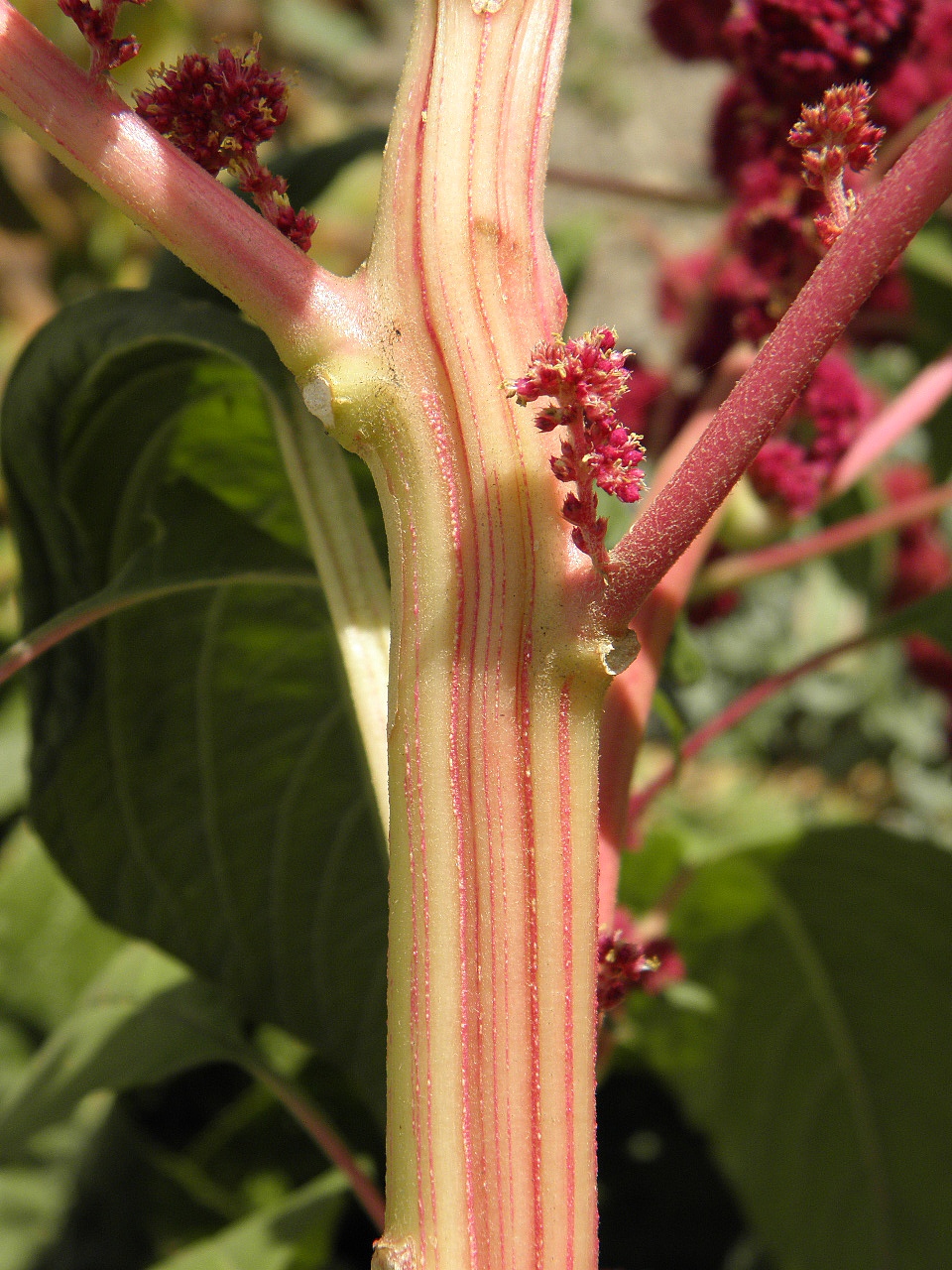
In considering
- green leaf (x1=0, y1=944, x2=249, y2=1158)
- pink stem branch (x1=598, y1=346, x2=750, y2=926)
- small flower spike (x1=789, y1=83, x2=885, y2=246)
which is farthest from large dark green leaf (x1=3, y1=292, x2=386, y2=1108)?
small flower spike (x1=789, y1=83, x2=885, y2=246)

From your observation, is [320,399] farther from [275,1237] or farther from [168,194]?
[275,1237]

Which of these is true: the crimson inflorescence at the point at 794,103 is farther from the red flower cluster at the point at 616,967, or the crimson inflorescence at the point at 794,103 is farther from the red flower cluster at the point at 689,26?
the red flower cluster at the point at 616,967

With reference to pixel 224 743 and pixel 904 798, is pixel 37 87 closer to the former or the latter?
pixel 224 743

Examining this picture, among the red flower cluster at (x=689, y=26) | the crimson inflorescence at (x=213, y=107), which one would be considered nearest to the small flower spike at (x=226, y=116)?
the crimson inflorescence at (x=213, y=107)

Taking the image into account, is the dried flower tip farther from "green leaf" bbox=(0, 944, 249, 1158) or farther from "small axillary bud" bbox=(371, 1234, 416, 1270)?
"green leaf" bbox=(0, 944, 249, 1158)

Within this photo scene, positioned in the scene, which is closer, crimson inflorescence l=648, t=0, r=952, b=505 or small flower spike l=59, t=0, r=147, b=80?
small flower spike l=59, t=0, r=147, b=80
